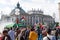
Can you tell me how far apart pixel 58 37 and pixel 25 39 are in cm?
179

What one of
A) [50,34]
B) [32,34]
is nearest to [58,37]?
[32,34]

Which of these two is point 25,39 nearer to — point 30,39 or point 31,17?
point 30,39

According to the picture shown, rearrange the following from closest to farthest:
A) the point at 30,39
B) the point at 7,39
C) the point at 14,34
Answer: the point at 7,39, the point at 30,39, the point at 14,34

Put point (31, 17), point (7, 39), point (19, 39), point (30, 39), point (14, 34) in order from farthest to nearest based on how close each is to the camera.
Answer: point (31, 17) → point (14, 34) → point (30, 39) → point (19, 39) → point (7, 39)

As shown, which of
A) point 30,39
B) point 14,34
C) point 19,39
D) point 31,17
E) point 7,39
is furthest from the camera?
point 31,17

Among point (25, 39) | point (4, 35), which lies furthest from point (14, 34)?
point (4, 35)

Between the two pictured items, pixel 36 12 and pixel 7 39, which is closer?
pixel 7 39

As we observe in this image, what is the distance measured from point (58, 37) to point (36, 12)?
11771 centimetres

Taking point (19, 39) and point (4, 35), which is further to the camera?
point (19, 39)

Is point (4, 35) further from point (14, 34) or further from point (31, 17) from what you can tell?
point (31, 17)

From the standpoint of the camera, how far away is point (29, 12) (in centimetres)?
13262

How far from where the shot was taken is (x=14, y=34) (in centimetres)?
1383

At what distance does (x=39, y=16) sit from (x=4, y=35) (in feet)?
384

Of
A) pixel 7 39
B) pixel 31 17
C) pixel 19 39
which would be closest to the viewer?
pixel 7 39
